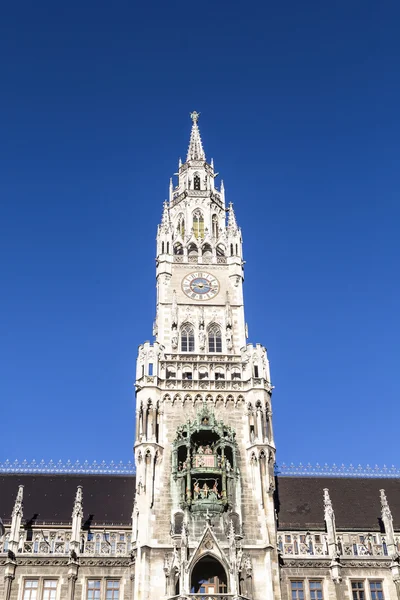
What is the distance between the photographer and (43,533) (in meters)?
43.7

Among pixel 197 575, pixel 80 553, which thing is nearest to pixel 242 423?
pixel 197 575

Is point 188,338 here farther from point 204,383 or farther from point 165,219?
point 165,219

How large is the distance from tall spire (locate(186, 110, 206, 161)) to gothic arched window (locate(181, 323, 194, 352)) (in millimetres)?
20864

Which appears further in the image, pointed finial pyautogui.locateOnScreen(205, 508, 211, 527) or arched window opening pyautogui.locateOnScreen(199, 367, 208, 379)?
arched window opening pyautogui.locateOnScreen(199, 367, 208, 379)

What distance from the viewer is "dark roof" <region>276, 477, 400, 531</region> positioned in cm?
4603

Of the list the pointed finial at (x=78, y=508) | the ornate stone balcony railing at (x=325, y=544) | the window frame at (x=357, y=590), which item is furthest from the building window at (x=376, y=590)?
the pointed finial at (x=78, y=508)

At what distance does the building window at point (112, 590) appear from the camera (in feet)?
137

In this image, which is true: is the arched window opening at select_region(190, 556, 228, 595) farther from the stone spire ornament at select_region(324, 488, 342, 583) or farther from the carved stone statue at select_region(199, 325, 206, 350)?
the carved stone statue at select_region(199, 325, 206, 350)

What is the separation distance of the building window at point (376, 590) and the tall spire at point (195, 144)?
40.0 m

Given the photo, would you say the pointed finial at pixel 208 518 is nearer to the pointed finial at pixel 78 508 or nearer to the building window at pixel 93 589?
the building window at pixel 93 589

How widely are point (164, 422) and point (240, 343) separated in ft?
29.4

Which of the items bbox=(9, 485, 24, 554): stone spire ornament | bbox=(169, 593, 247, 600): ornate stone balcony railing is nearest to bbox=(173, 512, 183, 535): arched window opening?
bbox=(169, 593, 247, 600): ornate stone balcony railing

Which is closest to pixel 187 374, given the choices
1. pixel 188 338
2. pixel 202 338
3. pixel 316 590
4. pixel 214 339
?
pixel 202 338

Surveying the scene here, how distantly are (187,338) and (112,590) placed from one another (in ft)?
59.2
